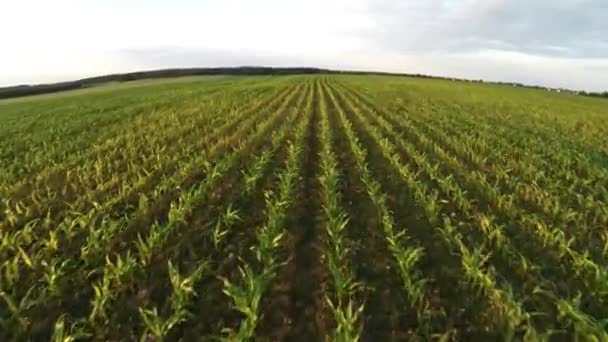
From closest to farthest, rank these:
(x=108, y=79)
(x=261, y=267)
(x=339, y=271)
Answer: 1. (x=339, y=271)
2. (x=261, y=267)
3. (x=108, y=79)

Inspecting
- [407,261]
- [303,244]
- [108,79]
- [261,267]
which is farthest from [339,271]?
[108,79]

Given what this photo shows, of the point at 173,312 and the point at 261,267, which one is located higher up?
the point at 261,267

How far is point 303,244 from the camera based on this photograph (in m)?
6.92

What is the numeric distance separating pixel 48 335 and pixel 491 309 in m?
4.66

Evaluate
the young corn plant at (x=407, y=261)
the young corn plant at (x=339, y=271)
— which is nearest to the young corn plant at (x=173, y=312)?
the young corn plant at (x=339, y=271)

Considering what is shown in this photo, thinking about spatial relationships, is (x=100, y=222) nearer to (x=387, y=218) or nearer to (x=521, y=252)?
(x=387, y=218)

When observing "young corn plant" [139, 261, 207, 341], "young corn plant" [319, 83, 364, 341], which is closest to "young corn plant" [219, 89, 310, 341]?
"young corn plant" [139, 261, 207, 341]

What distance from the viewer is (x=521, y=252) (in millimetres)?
6742

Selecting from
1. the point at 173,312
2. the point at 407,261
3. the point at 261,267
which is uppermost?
the point at 407,261

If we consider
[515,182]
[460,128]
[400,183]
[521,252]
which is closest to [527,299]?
[521,252]

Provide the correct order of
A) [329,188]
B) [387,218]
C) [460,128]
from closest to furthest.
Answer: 1. [387,218]
2. [329,188]
3. [460,128]

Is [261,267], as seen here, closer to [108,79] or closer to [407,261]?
[407,261]

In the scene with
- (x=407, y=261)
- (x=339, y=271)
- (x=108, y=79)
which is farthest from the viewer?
(x=108, y=79)

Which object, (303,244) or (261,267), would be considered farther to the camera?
(303,244)
